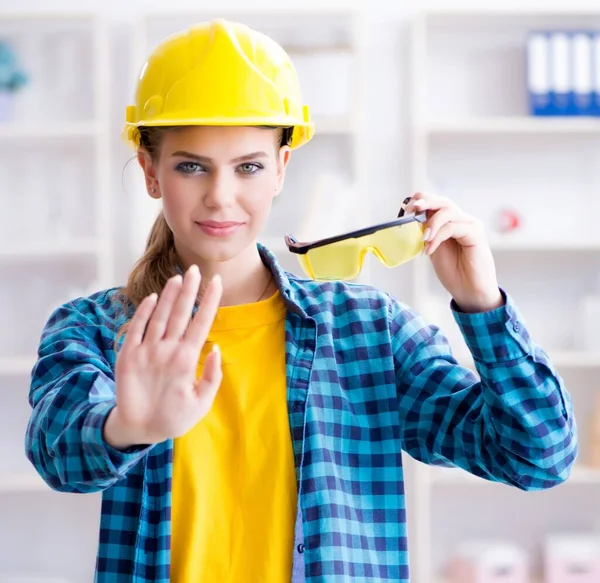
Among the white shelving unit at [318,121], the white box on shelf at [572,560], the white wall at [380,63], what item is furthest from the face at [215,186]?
the white box on shelf at [572,560]

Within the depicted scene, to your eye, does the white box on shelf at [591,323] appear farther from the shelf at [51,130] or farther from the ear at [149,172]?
the ear at [149,172]

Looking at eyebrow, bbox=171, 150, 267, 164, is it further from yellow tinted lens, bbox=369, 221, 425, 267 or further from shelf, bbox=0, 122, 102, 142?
shelf, bbox=0, 122, 102, 142

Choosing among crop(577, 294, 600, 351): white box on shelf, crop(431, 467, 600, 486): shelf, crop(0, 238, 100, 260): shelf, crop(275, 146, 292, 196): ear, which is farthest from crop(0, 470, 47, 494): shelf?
crop(275, 146, 292, 196): ear

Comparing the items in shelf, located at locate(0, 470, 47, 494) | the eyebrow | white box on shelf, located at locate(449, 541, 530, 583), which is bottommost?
white box on shelf, located at locate(449, 541, 530, 583)

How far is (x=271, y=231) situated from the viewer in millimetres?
3672

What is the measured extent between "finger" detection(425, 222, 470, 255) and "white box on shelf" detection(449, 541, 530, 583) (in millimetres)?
2549

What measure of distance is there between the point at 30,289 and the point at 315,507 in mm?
2776

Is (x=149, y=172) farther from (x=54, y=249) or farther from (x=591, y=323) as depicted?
(x=591, y=323)

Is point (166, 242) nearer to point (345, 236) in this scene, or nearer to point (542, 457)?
point (345, 236)

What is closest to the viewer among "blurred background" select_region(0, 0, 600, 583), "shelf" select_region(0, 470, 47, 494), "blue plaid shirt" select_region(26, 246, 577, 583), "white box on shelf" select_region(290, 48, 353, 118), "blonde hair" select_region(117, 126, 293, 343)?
"blue plaid shirt" select_region(26, 246, 577, 583)

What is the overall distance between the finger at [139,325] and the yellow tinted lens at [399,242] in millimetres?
314

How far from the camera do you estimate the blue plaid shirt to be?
3.81ft

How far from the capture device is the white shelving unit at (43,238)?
3.72 metres

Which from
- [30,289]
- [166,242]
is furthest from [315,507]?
[30,289]
